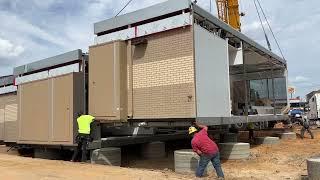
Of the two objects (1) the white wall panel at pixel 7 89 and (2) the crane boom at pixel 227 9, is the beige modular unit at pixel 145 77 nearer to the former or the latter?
(1) the white wall panel at pixel 7 89

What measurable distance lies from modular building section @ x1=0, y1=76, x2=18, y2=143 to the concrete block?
663cm

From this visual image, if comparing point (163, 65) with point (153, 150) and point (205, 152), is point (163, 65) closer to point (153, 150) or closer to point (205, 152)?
point (205, 152)

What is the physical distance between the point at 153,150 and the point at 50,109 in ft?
13.4

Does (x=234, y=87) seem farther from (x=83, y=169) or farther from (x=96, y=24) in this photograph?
(x=83, y=169)

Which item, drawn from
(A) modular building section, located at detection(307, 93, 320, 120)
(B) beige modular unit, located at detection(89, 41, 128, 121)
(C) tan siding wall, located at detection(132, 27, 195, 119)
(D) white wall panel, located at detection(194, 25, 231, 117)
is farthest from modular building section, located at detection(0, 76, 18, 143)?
(A) modular building section, located at detection(307, 93, 320, 120)

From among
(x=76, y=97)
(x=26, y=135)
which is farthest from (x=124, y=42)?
(x=26, y=135)

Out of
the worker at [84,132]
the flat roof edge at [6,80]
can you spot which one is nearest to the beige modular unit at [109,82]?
the worker at [84,132]

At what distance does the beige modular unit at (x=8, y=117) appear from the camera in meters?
20.1

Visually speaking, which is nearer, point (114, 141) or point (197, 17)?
point (197, 17)

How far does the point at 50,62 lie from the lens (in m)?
16.2

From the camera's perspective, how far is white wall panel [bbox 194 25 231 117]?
12.0 metres

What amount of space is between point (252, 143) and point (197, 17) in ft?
30.2

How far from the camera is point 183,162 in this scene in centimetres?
1204

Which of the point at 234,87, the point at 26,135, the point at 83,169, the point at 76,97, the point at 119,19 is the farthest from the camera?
the point at 234,87
